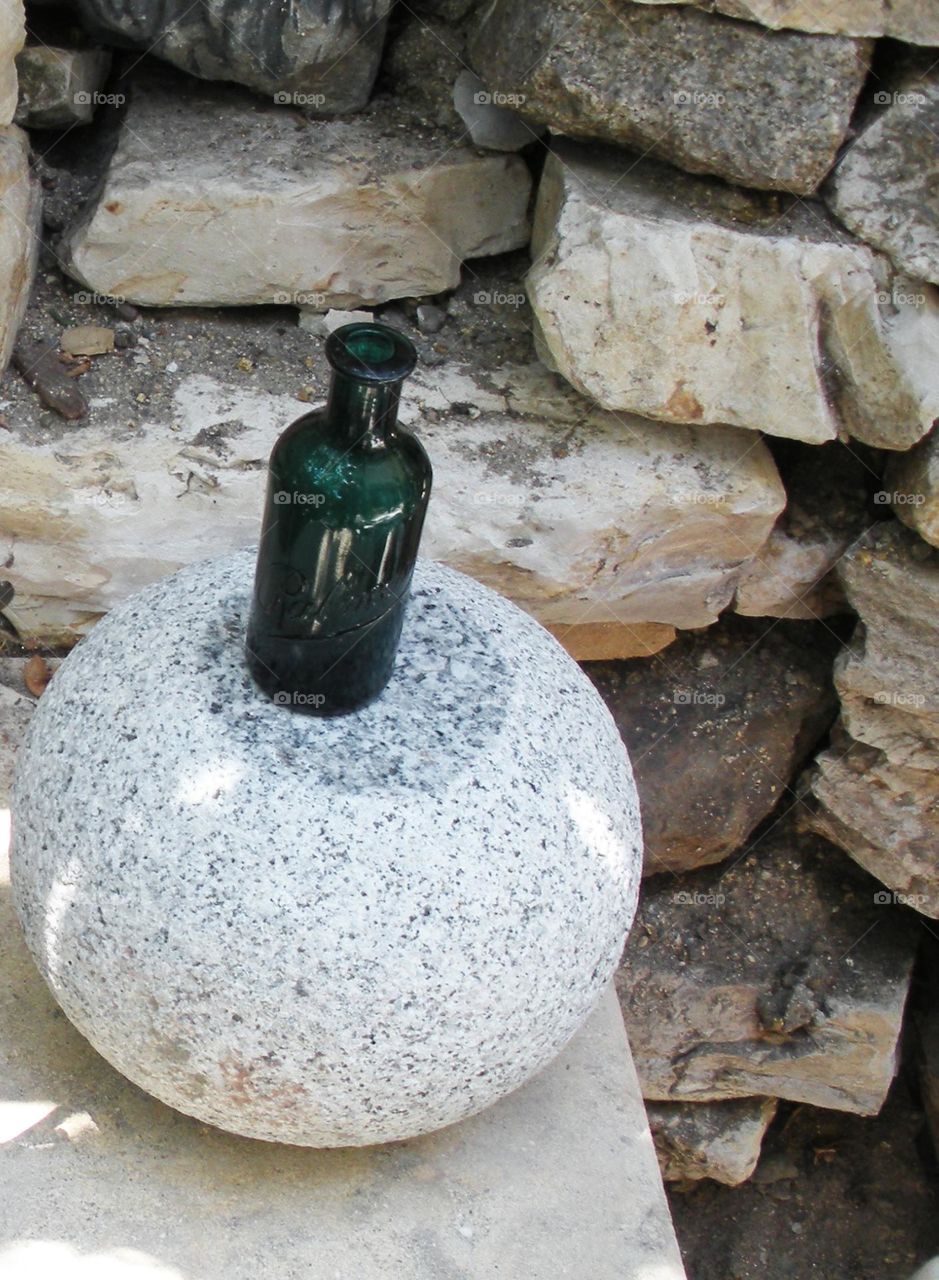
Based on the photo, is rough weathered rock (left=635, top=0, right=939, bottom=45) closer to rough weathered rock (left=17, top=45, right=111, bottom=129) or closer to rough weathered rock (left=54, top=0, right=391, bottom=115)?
rough weathered rock (left=54, top=0, right=391, bottom=115)

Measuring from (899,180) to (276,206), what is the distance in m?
1.34

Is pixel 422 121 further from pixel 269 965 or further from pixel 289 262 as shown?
pixel 269 965

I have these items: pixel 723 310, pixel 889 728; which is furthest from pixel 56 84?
pixel 889 728

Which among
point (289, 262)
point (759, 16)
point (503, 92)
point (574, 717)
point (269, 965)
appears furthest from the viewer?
point (289, 262)

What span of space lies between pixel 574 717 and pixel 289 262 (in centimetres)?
155

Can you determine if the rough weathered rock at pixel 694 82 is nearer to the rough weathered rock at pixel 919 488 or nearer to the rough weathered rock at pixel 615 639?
the rough weathered rock at pixel 919 488

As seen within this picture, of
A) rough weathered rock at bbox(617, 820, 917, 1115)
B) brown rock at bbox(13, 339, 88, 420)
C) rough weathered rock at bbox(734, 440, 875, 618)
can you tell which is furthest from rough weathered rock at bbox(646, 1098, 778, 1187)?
brown rock at bbox(13, 339, 88, 420)

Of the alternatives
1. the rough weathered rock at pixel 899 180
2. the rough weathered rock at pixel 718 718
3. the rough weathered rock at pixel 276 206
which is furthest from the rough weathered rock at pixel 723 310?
the rough weathered rock at pixel 718 718

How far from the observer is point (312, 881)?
204 cm

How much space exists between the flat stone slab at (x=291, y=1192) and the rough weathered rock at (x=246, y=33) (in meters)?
1.96

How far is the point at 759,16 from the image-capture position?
282 cm

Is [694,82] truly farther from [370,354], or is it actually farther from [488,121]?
[370,354]

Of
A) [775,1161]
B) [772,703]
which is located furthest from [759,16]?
[775,1161]

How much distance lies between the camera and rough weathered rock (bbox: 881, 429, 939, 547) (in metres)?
3.27
